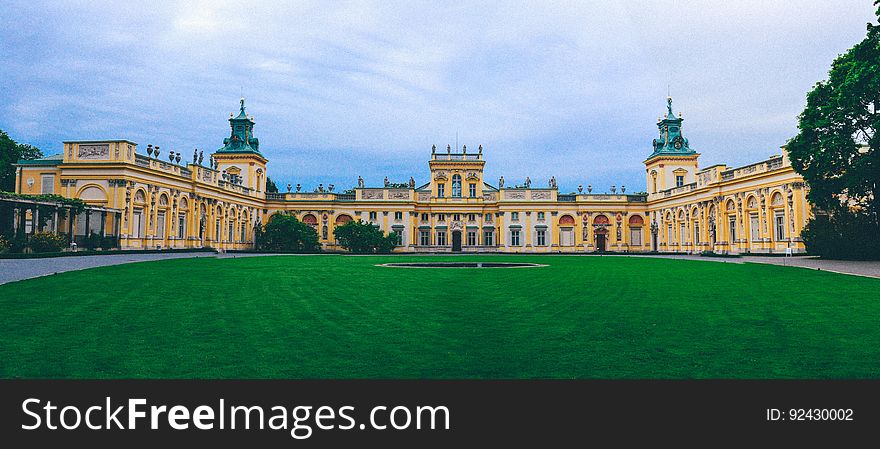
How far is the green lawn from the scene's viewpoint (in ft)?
19.6

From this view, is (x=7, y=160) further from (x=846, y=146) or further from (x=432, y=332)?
(x=846, y=146)

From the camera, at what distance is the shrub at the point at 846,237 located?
29297 millimetres

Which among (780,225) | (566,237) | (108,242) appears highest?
(780,225)

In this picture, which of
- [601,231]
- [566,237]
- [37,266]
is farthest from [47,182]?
[601,231]

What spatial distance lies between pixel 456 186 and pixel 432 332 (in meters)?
63.0

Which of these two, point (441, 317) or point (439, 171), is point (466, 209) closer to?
point (439, 171)

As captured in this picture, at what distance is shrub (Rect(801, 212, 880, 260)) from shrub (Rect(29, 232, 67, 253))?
143ft

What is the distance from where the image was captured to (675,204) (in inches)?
2399

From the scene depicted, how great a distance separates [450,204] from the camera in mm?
70125

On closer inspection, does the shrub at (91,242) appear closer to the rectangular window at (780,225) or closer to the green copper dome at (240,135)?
the green copper dome at (240,135)

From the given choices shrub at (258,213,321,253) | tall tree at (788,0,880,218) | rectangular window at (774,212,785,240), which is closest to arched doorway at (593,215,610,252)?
rectangular window at (774,212,785,240)

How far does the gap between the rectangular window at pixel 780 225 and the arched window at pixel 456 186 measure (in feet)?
119

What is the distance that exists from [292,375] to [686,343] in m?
5.02

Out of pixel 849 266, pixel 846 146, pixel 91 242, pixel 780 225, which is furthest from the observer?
pixel 780 225
